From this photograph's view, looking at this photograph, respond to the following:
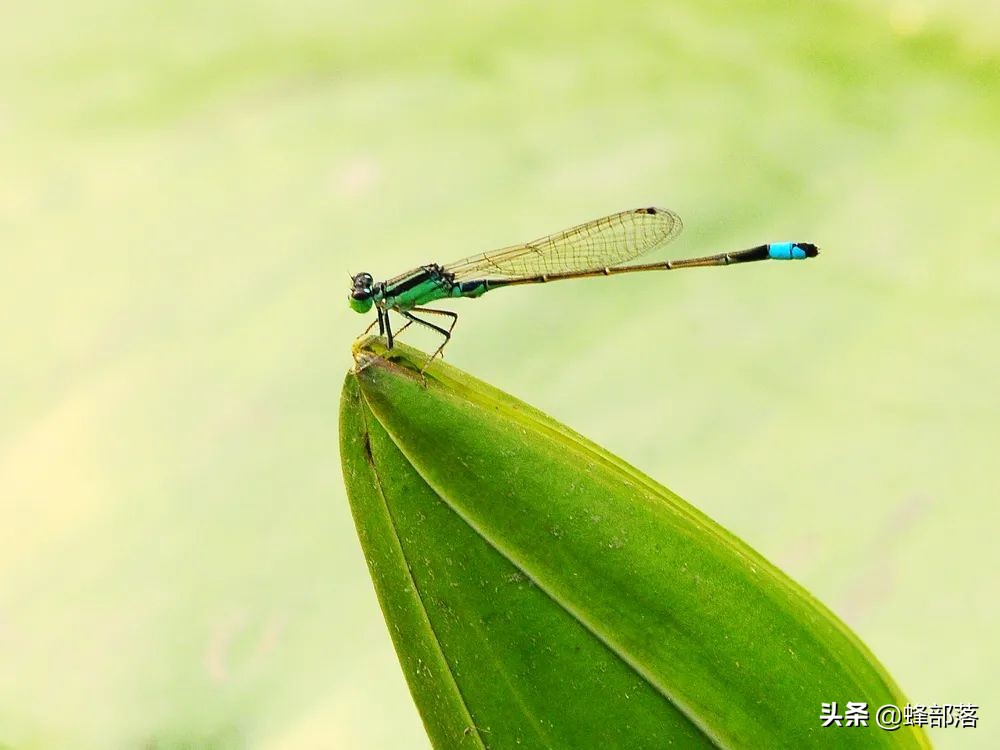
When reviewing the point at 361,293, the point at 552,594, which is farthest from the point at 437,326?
the point at 552,594

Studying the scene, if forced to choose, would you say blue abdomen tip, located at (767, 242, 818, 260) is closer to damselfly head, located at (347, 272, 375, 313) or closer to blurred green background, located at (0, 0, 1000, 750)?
blurred green background, located at (0, 0, 1000, 750)

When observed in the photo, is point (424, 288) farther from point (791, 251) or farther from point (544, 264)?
point (791, 251)

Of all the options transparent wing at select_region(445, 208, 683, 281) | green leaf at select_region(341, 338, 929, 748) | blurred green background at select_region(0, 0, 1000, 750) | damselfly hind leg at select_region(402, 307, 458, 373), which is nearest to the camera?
green leaf at select_region(341, 338, 929, 748)

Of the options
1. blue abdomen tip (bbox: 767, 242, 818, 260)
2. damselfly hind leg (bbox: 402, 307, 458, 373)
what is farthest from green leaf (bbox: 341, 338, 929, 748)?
blue abdomen tip (bbox: 767, 242, 818, 260)

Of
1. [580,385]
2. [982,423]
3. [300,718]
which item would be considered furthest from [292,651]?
[982,423]

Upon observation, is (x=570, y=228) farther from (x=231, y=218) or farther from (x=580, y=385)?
(x=231, y=218)
